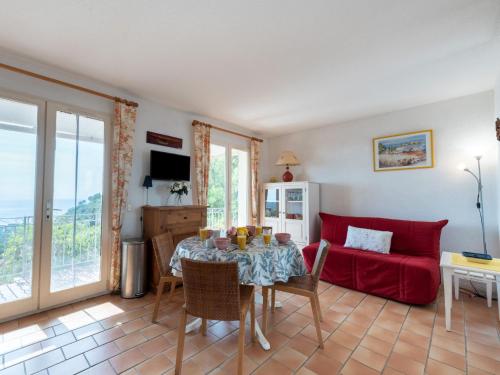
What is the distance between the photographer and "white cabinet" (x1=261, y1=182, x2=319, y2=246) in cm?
395

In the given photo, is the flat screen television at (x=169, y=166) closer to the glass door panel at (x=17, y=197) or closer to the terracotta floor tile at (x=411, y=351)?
the glass door panel at (x=17, y=197)

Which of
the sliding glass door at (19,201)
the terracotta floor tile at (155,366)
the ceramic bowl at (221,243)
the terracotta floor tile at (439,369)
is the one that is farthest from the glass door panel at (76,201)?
the terracotta floor tile at (439,369)

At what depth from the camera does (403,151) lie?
346 centimetres

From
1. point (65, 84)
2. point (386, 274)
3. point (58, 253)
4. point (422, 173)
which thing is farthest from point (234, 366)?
point (422, 173)

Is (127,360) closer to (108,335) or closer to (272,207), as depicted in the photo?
(108,335)

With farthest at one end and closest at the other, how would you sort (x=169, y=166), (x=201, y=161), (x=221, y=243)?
(x=201, y=161), (x=169, y=166), (x=221, y=243)

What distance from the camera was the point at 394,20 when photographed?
171cm

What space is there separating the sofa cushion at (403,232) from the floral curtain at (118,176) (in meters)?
2.93

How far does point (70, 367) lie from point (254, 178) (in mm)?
3490

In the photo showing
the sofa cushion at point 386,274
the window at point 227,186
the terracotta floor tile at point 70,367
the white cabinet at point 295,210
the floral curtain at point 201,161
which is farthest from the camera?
the window at point 227,186

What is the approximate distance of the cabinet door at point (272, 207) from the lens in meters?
4.34

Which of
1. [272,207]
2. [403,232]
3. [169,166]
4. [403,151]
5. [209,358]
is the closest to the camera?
[209,358]

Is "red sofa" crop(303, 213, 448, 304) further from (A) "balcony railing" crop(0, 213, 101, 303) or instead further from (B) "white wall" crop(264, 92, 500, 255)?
(A) "balcony railing" crop(0, 213, 101, 303)

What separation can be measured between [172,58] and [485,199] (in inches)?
152
